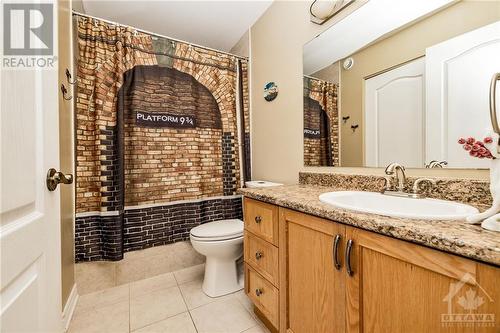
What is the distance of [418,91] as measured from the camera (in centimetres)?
103

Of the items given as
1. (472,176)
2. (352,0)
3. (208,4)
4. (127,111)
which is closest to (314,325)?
(472,176)

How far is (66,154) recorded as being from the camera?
138 centimetres

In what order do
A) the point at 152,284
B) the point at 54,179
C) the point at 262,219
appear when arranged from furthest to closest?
the point at 152,284 → the point at 262,219 → the point at 54,179

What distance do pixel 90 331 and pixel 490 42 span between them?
7.88ft

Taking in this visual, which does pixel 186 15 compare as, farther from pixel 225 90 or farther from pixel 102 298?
pixel 102 298

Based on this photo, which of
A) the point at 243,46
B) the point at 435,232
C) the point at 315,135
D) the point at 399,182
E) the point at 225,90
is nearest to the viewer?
the point at 435,232

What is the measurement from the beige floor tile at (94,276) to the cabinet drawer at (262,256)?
1.15 meters

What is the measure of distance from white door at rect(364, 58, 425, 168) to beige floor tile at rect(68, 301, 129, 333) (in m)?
1.78

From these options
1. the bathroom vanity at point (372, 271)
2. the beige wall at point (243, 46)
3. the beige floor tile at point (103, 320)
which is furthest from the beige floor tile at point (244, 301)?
the beige wall at point (243, 46)

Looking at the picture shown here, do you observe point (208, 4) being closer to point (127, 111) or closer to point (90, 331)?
point (127, 111)

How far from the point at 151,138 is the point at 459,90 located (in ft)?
6.30

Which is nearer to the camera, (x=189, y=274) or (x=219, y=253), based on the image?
(x=219, y=253)

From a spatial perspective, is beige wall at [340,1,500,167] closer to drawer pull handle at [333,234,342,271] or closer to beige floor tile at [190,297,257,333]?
drawer pull handle at [333,234,342,271]

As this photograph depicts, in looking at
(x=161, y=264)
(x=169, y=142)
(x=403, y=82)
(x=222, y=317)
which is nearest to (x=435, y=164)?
(x=403, y=82)
